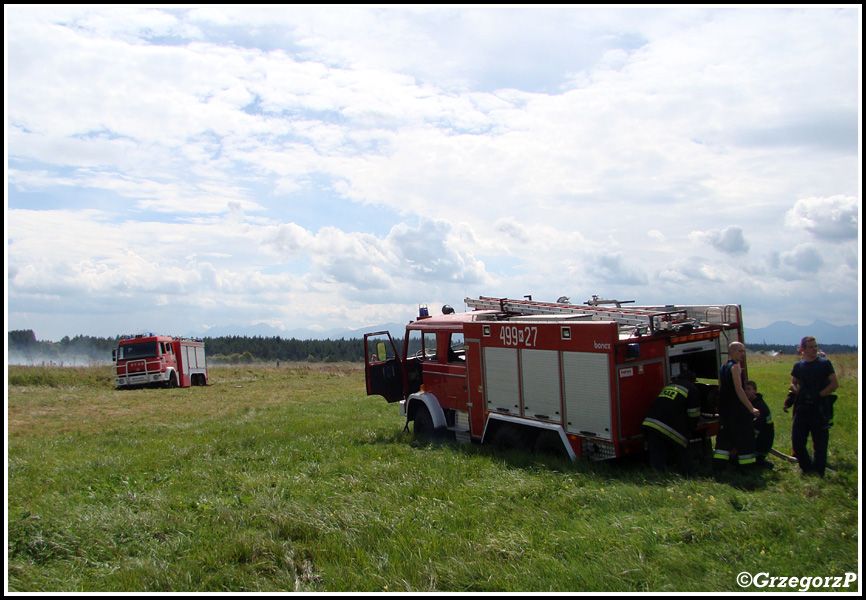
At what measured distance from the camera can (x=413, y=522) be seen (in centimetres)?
616

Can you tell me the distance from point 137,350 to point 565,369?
87.2 feet

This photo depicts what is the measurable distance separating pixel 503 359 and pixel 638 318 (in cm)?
236

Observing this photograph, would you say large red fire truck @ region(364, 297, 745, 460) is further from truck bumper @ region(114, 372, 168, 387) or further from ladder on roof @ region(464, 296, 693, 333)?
truck bumper @ region(114, 372, 168, 387)

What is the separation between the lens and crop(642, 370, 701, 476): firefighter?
24.7ft

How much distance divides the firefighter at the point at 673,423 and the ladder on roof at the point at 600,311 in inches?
37.7

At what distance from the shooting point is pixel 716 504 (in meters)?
5.89

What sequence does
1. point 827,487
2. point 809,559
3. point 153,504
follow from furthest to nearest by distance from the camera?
point 153,504, point 827,487, point 809,559

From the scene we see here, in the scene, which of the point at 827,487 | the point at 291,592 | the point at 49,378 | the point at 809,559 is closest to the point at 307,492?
the point at 291,592

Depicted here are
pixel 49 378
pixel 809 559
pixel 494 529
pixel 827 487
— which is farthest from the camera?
pixel 49 378

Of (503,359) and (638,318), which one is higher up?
(638,318)

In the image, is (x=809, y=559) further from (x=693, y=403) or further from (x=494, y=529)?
(x=693, y=403)

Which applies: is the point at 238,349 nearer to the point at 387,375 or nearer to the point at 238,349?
the point at 238,349

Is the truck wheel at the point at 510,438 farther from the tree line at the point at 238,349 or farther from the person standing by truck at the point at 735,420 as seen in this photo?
the tree line at the point at 238,349

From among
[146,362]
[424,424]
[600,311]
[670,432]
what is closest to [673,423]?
[670,432]
